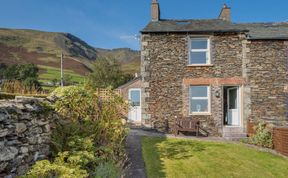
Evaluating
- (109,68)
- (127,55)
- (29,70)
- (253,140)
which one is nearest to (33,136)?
(253,140)

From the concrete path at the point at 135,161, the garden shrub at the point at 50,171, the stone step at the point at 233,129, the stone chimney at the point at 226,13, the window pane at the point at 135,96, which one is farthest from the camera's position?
the window pane at the point at 135,96

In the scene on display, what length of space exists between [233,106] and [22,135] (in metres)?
13.8

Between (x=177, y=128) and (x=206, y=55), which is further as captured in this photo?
(x=206, y=55)

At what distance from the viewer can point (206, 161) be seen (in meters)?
9.42

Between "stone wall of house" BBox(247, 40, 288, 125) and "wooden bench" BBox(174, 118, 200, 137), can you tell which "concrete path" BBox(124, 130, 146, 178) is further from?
"stone wall of house" BBox(247, 40, 288, 125)

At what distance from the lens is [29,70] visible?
35406mm

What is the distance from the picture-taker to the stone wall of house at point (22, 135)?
15.6ft

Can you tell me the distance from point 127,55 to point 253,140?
158 m

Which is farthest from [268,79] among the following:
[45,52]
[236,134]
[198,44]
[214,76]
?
[45,52]

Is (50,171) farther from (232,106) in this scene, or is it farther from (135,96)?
(135,96)

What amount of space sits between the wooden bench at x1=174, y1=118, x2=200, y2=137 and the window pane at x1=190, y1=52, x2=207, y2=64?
348 centimetres

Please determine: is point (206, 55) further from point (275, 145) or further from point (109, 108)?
point (109, 108)

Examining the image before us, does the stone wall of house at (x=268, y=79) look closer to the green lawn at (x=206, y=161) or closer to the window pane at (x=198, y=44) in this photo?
the window pane at (x=198, y=44)

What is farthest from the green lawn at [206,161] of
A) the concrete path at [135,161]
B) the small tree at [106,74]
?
the small tree at [106,74]
